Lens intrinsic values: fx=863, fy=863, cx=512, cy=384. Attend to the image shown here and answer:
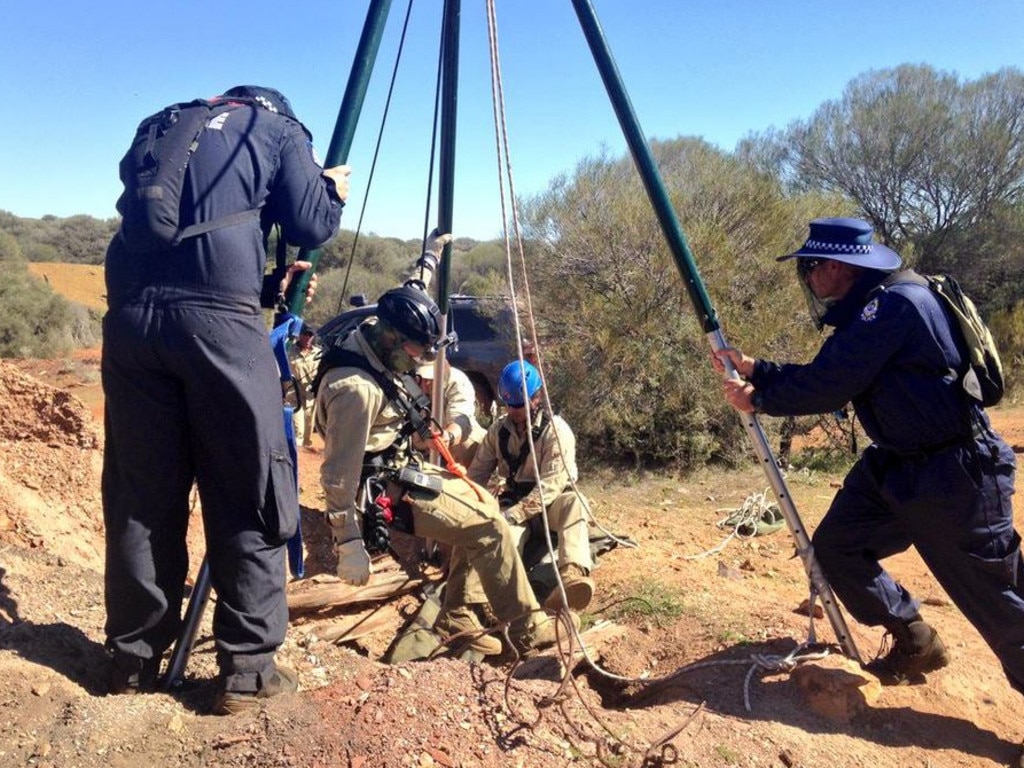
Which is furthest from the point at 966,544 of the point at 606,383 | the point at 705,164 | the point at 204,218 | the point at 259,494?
the point at 705,164

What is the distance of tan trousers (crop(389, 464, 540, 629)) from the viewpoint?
161 inches

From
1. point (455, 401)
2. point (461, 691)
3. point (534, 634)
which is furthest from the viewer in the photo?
point (455, 401)

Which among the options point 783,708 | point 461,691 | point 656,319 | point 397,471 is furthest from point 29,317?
point 783,708

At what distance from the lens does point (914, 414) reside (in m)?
3.13

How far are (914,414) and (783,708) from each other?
1254 mm

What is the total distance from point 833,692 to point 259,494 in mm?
2318

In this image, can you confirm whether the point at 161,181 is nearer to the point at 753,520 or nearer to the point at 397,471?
the point at 397,471

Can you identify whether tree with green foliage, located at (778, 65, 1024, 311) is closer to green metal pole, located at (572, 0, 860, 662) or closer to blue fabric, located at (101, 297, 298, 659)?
green metal pole, located at (572, 0, 860, 662)

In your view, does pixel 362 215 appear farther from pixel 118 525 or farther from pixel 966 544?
pixel 966 544

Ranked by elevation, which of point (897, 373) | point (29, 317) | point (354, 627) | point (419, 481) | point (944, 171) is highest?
point (944, 171)

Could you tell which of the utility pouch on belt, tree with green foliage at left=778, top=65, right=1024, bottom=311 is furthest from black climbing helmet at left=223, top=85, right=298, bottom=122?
tree with green foliage at left=778, top=65, right=1024, bottom=311

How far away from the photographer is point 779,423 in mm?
9523

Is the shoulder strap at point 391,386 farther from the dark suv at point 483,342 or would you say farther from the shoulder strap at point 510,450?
the dark suv at point 483,342

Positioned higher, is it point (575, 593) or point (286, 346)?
point (286, 346)
